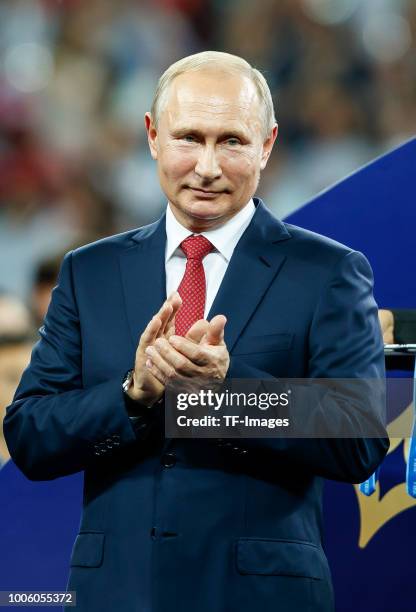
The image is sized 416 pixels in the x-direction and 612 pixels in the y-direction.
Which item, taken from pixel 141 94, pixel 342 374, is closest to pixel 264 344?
pixel 342 374

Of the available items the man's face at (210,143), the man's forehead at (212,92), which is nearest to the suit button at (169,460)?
the man's face at (210,143)

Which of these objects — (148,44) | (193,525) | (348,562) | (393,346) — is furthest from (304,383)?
(148,44)

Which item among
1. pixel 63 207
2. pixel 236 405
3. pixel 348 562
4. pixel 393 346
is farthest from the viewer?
pixel 63 207

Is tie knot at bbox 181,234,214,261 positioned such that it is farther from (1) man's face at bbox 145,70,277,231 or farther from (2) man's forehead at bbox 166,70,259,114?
(2) man's forehead at bbox 166,70,259,114

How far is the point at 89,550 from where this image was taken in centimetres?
136

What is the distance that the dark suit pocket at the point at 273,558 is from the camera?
1310 mm

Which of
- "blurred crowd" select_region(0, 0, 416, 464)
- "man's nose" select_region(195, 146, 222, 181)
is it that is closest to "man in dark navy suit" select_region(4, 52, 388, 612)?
"man's nose" select_region(195, 146, 222, 181)

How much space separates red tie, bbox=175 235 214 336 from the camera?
1.40 metres

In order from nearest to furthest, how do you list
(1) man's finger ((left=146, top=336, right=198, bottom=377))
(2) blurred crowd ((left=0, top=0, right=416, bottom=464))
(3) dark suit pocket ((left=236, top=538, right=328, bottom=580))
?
(1) man's finger ((left=146, top=336, right=198, bottom=377)), (3) dark suit pocket ((left=236, top=538, right=328, bottom=580)), (2) blurred crowd ((left=0, top=0, right=416, bottom=464))

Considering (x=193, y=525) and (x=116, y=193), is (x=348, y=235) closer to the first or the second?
(x=193, y=525)

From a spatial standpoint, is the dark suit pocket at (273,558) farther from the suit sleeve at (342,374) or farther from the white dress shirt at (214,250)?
the white dress shirt at (214,250)

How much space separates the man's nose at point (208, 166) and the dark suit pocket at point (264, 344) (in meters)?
0.23

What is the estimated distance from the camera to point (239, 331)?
1.36 m

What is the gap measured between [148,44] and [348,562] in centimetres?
254
